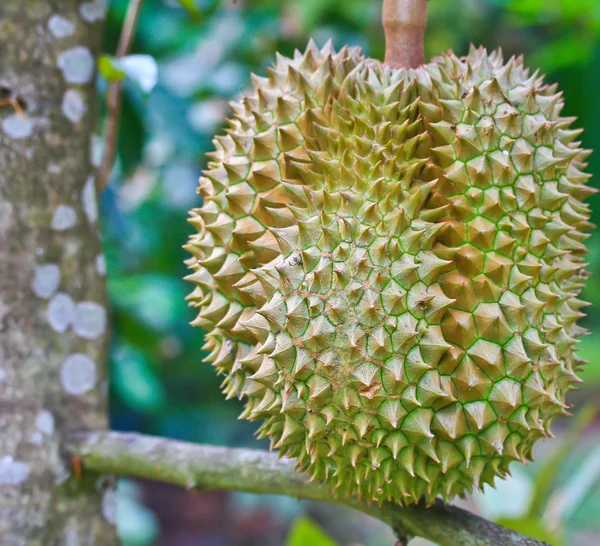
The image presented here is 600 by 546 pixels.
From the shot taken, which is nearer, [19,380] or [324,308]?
[324,308]

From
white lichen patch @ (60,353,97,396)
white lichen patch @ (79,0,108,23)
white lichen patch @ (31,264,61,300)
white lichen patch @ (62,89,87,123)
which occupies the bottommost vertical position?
white lichen patch @ (60,353,97,396)

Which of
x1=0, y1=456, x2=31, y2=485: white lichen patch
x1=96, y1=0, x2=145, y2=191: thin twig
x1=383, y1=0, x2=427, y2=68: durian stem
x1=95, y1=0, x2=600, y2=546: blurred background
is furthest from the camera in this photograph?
x1=95, y1=0, x2=600, y2=546: blurred background

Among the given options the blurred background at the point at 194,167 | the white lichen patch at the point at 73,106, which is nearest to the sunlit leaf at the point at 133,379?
the blurred background at the point at 194,167

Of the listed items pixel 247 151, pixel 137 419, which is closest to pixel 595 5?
pixel 247 151

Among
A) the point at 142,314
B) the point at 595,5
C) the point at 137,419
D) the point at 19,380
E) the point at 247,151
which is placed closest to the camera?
the point at 247,151

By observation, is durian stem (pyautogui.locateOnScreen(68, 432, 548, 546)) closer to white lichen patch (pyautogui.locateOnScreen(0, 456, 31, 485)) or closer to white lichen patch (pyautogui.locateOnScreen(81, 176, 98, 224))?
white lichen patch (pyautogui.locateOnScreen(0, 456, 31, 485))

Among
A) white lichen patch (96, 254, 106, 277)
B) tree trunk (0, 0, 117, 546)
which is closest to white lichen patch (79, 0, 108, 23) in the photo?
tree trunk (0, 0, 117, 546)

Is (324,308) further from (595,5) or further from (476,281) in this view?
(595,5)
